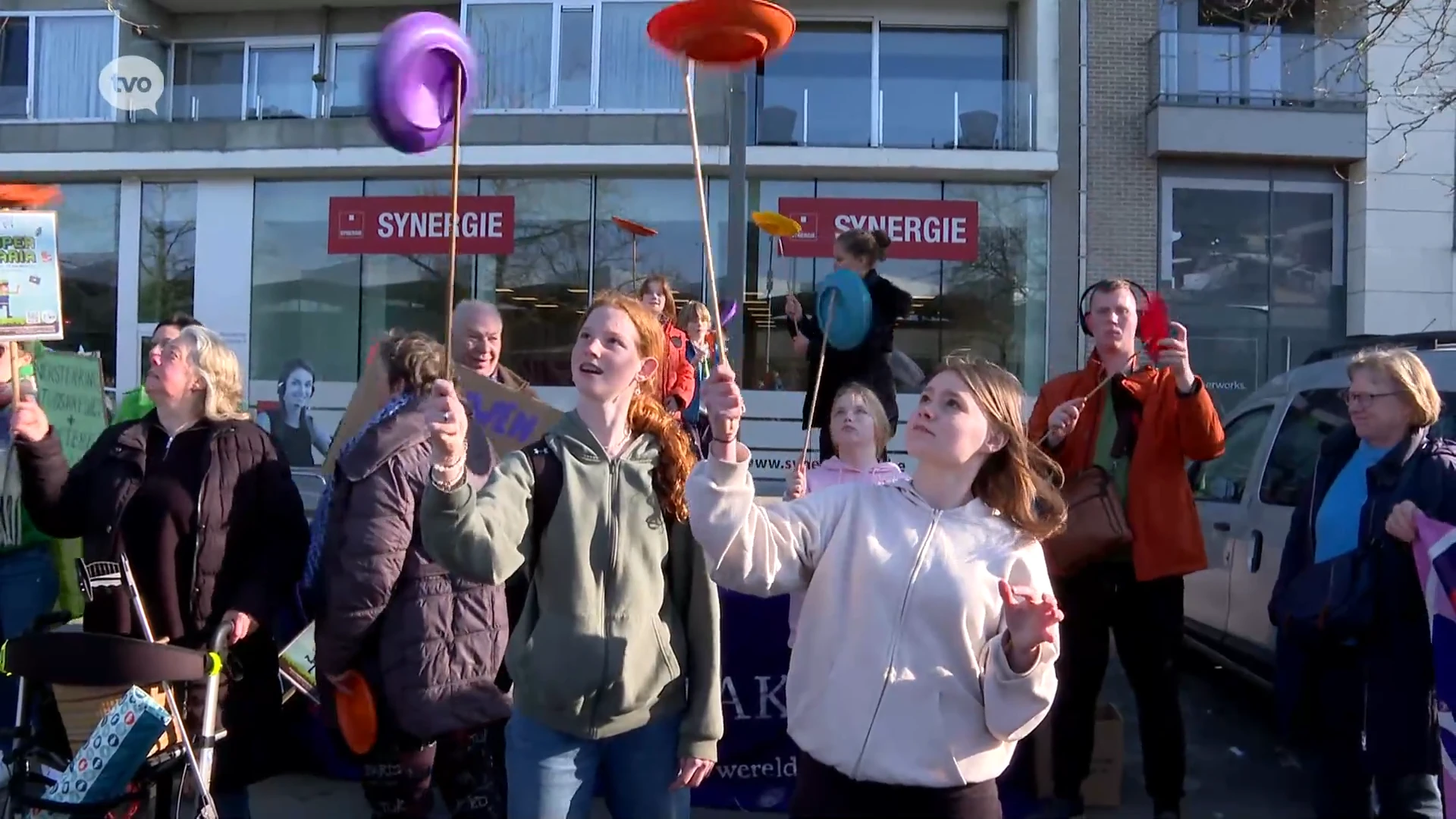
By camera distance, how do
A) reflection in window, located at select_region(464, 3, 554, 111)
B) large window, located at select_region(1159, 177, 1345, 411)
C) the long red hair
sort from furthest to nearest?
1. reflection in window, located at select_region(464, 3, 554, 111)
2. large window, located at select_region(1159, 177, 1345, 411)
3. the long red hair

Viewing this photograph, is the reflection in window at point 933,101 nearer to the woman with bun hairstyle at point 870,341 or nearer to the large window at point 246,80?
the large window at point 246,80

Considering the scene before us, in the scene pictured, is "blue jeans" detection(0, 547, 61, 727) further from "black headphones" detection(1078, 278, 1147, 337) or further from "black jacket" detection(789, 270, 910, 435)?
"black headphones" detection(1078, 278, 1147, 337)

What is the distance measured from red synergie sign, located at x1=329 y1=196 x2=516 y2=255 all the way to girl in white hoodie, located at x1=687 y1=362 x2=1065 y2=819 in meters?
16.3

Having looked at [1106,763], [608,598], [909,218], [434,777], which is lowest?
[1106,763]

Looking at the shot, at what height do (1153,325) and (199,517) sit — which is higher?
(1153,325)

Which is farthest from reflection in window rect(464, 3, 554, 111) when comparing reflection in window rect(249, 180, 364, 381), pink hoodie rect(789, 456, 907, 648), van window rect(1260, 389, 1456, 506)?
pink hoodie rect(789, 456, 907, 648)

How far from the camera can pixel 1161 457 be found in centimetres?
388

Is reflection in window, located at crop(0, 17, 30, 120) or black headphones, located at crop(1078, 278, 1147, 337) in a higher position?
reflection in window, located at crop(0, 17, 30, 120)

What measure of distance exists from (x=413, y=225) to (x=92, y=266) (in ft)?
20.1

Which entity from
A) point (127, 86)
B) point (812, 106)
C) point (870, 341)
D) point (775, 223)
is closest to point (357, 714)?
point (870, 341)

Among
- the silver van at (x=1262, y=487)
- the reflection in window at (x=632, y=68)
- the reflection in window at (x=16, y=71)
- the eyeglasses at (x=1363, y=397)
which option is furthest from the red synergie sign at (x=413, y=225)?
the eyeglasses at (x=1363, y=397)

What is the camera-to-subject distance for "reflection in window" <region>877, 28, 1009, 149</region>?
1714 centimetres

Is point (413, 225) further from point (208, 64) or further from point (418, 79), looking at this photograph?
point (418, 79)

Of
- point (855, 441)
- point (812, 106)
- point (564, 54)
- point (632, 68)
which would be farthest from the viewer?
point (564, 54)
